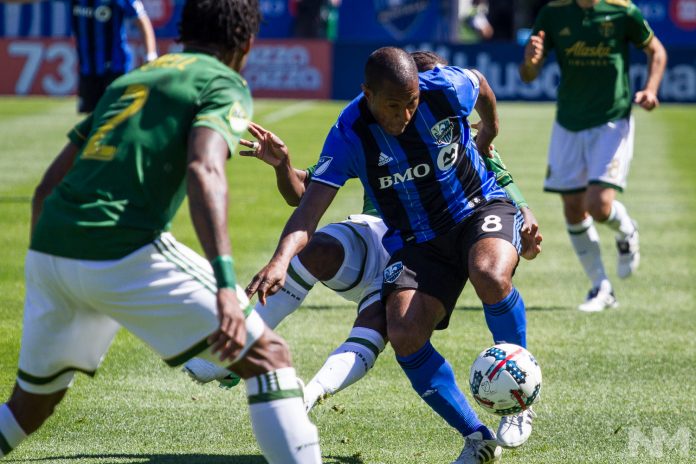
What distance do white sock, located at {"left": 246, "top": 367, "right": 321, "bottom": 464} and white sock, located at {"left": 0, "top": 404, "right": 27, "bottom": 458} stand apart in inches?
35.1

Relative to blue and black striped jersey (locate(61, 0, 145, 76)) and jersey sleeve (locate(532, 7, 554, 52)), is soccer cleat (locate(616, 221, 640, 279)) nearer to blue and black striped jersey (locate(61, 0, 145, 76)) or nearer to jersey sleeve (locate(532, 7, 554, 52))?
jersey sleeve (locate(532, 7, 554, 52))

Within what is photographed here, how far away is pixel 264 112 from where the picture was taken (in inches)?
968

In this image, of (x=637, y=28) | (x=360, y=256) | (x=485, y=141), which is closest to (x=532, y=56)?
(x=637, y=28)

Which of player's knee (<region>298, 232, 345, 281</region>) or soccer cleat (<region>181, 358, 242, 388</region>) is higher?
player's knee (<region>298, 232, 345, 281</region>)

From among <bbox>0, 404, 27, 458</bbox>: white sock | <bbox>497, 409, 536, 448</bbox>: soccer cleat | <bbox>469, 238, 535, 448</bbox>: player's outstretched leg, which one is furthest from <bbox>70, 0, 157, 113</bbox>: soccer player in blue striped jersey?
<bbox>0, 404, 27, 458</bbox>: white sock

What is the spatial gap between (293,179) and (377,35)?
26439 mm

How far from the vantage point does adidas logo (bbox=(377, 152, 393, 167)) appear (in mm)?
5871

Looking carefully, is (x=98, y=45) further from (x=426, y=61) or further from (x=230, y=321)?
(x=230, y=321)

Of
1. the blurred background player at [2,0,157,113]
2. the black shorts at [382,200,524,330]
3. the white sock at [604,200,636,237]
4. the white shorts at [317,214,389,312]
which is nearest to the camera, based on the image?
the black shorts at [382,200,524,330]

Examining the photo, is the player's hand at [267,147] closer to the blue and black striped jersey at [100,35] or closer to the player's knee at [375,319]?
the player's knee at [375,319]

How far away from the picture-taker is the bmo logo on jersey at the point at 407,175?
5.92m

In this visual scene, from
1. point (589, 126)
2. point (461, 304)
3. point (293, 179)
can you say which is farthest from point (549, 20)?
point (293, 179)

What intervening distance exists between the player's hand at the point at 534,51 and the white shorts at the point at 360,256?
2614 millimetres

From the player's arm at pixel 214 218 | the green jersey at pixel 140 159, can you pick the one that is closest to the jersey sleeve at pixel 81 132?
the green jersey at pixel 140 159
